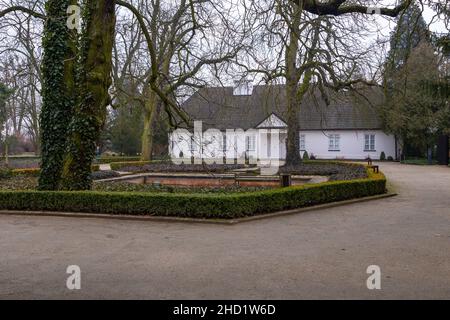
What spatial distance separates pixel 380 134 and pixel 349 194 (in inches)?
1148

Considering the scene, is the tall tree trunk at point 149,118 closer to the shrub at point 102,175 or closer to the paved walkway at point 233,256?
the shrub at point 102,175

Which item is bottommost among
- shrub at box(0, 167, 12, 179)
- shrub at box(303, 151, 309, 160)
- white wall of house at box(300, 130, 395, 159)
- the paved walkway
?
the paved walkway

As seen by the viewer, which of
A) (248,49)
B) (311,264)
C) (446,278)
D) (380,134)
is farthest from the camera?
(380,134)

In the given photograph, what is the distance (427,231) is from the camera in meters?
9.63

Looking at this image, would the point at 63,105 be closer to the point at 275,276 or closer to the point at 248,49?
the point at 248,49

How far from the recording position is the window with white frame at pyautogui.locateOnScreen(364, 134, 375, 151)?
41.8 metres

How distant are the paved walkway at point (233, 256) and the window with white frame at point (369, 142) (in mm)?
30895

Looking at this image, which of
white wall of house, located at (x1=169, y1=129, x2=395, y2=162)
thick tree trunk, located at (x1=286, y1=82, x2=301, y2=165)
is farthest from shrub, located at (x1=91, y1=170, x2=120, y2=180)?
white wall of house, located at (x1=169, y1=129, x2=395, y2=162)

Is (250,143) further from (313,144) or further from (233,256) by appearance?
(233,256)

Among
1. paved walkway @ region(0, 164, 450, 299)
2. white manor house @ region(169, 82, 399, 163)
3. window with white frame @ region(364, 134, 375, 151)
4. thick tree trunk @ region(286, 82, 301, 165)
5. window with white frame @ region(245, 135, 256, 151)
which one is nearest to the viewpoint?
paved walkway @ region(0, 164, 450, 299)

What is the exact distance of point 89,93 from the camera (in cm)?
1356

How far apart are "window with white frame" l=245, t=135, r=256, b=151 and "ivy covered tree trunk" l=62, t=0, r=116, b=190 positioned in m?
29.1

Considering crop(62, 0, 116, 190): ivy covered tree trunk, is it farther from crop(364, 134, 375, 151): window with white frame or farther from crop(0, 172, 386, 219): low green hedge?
crop(364, 134, 375, 151): window with white frame
